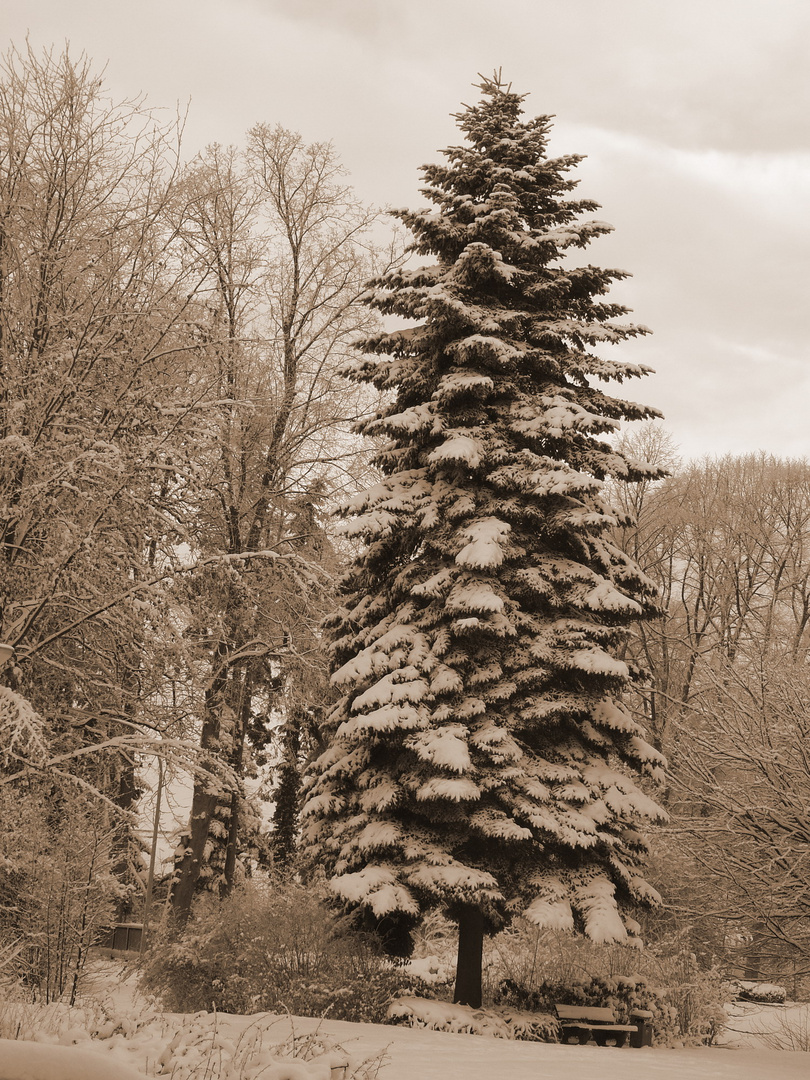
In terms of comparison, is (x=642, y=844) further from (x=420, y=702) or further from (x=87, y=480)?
(x=87, y=480)

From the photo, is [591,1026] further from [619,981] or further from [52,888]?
[52,888]

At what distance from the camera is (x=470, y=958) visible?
13.5m

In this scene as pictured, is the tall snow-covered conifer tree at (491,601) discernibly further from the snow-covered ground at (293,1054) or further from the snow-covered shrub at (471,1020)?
the snow-covered ground at (293,1054)

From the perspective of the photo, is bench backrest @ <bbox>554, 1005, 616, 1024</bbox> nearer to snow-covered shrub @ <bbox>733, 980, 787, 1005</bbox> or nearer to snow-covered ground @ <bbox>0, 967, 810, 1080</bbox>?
snow-covered ground @ <bbox>0, 967, 810, 1080</bbox>

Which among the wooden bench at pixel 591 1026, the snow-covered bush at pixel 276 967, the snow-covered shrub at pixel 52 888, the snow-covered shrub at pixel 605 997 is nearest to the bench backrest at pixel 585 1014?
the wooden bench at pixel 591 1026

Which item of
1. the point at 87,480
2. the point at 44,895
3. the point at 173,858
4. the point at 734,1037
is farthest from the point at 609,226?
the point at 173,858

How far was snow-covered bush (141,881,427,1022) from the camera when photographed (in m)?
12.5

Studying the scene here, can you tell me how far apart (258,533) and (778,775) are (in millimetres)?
11024

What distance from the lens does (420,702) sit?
43.5 feet

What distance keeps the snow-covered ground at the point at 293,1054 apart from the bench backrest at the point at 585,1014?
56 centimetres

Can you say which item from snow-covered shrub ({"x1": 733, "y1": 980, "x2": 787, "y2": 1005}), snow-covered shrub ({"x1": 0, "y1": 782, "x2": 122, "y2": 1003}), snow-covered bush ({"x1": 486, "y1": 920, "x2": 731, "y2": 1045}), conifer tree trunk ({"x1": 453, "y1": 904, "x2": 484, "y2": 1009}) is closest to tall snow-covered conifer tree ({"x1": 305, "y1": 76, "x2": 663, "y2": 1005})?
conifer tree trunk ({"x1": 453, "y1": 904, "x2": 484, "y2": 1009})

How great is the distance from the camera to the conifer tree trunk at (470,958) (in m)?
13.4

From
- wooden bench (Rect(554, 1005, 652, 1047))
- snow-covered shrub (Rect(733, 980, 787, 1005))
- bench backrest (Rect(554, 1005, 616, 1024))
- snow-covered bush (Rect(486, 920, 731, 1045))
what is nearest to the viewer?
wooden bench (Rect(554, 1005, 652, 1047))

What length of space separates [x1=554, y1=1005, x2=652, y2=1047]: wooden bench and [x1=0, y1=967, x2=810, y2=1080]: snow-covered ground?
16.3 inches
